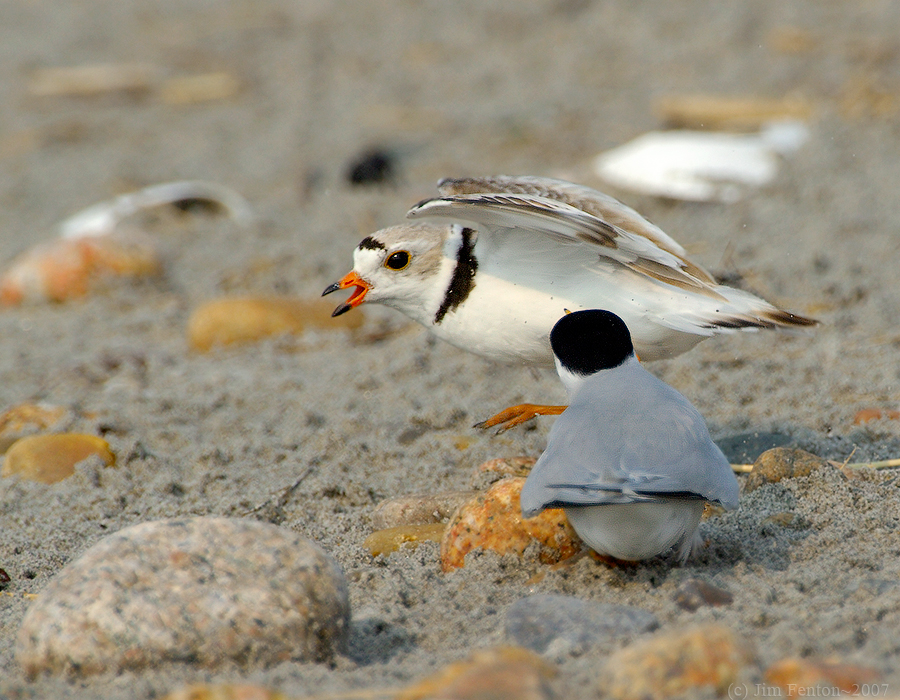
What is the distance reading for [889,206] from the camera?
5750 millimetres

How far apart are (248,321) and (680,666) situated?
3538 millimetres

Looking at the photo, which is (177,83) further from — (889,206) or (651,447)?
(651,447)

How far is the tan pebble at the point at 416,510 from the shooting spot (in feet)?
9.73

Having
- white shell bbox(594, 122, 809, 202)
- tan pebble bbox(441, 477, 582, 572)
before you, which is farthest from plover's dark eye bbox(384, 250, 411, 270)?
white shell bbox(594, 122, 809, 202)

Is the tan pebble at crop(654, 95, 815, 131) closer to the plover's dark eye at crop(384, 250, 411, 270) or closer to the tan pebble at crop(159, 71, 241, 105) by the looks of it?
the tan pebble at crop(159, 71, 241, 105)

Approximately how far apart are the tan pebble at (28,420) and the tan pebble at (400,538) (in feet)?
5.44

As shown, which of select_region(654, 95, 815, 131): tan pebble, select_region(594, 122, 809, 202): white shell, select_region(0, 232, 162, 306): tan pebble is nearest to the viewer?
select_region(0, 232, 162, 306): tan pebble

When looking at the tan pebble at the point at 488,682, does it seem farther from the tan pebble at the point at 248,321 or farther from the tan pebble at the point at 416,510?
the tan pebble at the point at 248,321

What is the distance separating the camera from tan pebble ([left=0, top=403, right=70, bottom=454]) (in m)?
3.86

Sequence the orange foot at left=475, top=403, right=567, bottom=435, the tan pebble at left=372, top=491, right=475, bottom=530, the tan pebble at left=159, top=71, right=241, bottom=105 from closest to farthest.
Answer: the tan pebble at left=372, top=491, right=475, bottom=530 → the orange foot at left=475, top=403, right=567, bottom=435 → the tan pebble at left=159, top=71, right=241, bottom=105

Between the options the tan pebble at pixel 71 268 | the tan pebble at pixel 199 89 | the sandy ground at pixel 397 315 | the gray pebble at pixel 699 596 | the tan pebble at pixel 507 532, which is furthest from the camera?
the tan pebble at pixel 199 89

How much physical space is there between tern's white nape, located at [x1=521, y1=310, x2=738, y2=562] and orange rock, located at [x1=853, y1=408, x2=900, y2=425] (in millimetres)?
1280

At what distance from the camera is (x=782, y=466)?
9.76 feet

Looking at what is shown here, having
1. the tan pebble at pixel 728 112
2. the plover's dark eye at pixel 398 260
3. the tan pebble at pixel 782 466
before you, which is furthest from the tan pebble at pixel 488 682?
the tan pebble at pixel 728 112
